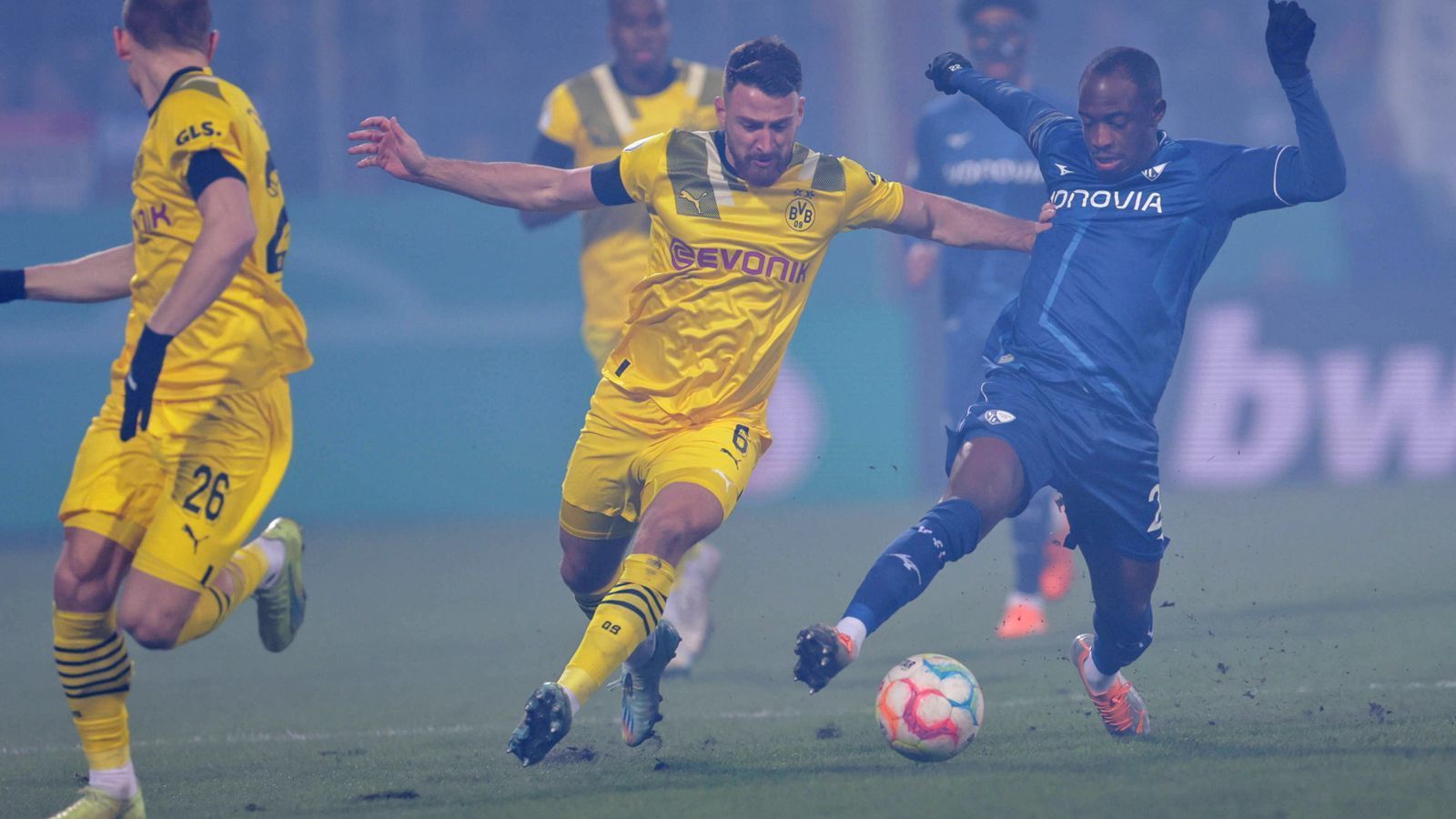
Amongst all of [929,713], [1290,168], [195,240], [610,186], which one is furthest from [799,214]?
[195,240]

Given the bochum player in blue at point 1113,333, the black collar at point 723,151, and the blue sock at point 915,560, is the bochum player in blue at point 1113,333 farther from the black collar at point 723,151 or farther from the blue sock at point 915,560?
the black collar at point 723,151

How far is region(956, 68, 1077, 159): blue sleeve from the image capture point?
6203mm

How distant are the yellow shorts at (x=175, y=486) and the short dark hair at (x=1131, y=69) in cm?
283

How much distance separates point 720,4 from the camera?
1339cm

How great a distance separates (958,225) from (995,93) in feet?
2.26

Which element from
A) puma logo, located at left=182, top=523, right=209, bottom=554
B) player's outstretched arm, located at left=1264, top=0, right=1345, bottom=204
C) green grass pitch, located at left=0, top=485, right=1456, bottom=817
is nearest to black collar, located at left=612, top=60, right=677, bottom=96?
green grass pitch, located at left=0, top=485, right=1456, bottom=817

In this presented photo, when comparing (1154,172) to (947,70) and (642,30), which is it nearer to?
(947,70)

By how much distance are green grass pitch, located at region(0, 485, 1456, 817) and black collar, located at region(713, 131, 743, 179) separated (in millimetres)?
1860

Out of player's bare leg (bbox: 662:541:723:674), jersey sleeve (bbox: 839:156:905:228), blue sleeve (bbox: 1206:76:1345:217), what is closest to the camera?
blue sleeve (bbox: 1206:76:1345:217)

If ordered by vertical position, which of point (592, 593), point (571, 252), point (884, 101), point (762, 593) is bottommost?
point (762, 593)

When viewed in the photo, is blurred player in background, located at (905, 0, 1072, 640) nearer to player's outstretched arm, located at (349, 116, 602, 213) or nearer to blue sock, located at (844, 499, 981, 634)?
blue sock, located at (844, 499, 981, 634)

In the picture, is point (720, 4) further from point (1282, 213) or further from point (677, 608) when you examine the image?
point (677, 608)

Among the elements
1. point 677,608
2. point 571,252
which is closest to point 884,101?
point 571,252

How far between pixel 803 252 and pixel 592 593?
4.51ft
